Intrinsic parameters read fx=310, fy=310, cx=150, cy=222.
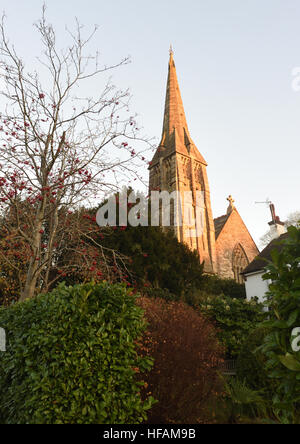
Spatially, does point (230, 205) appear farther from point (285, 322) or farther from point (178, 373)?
point (285, 322)

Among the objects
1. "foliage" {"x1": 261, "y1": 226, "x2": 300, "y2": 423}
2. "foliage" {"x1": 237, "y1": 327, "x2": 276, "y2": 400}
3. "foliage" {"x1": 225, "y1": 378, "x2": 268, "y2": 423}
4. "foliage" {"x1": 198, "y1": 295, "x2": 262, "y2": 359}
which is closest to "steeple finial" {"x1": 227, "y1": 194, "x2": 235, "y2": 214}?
"foliage" {"x1": 198, "y1": 295, "x2": 262, "y2": 359}

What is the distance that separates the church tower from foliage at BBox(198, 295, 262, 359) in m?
15.4

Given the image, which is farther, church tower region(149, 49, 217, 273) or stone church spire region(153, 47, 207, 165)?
stone church spire region(153, 47, 207, 165)

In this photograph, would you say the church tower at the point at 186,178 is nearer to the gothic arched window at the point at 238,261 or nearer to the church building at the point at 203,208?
the church building at the point at 203,208

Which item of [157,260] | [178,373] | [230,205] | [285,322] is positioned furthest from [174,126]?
[285,322]

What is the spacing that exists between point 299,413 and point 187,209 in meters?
27.5

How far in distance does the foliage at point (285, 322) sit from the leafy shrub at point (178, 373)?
298 centimetres

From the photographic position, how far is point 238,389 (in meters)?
7.12

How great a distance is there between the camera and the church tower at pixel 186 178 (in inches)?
1264

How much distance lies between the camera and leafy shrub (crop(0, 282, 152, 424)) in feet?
12.9

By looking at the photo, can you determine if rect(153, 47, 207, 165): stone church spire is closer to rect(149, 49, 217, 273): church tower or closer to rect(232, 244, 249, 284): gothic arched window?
rect(149, 49, 217, 273): church tower

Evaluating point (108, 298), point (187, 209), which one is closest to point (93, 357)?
point (108, 298)

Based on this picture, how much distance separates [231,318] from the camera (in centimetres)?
1410

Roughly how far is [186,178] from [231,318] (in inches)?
885
